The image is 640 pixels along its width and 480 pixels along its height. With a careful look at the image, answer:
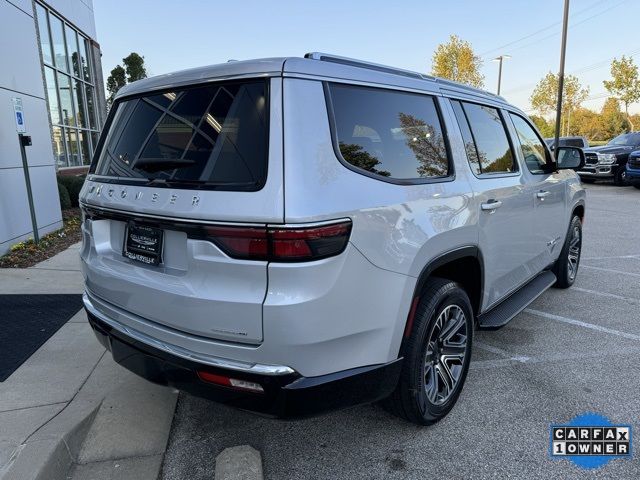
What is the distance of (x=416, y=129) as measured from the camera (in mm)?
2646

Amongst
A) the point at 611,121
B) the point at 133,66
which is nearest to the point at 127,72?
the point at 133,66

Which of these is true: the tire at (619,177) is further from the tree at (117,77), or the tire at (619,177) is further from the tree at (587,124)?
the tree at (587,124)

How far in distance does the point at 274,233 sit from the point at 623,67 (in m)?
42.1

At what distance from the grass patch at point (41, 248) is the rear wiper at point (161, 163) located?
4.94 m

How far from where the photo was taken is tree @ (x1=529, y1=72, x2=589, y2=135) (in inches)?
1834

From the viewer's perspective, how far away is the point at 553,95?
1820 inches

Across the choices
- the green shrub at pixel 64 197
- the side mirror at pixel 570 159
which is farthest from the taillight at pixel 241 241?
the green shrub at pixel 64 197

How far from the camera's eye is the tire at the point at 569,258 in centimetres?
502

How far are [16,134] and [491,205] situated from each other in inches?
282

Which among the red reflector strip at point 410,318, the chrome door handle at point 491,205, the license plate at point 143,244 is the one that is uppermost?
the chrome door handle at point 491,205

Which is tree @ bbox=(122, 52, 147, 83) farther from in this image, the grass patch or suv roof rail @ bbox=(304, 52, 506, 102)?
suv roof rail @ bbox=(304, 52, 506, 102)

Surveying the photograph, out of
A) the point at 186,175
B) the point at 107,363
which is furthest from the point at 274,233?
the point at 107,363

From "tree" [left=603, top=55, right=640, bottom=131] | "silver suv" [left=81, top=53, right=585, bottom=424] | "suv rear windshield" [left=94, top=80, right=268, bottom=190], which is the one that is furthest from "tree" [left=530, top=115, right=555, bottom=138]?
"suv rear windshield" [left=94, top=80, right=268, bottom=190]

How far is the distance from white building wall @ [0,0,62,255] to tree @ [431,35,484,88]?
3163cm
